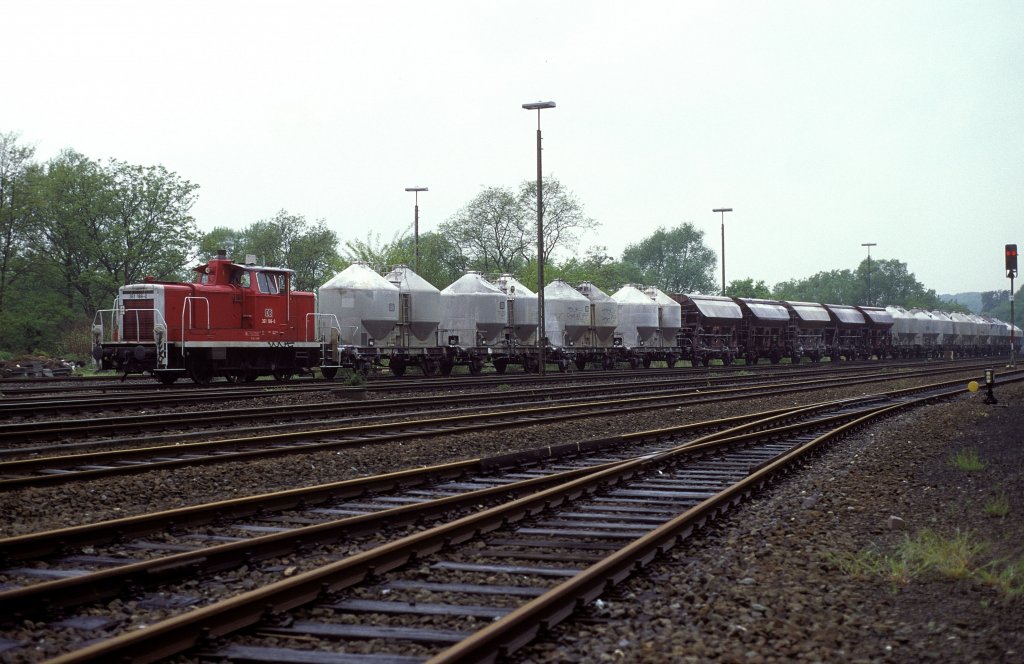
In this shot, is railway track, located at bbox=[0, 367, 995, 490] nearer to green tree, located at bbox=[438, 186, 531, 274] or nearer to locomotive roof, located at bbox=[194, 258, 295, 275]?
locomotive roof, located at bbox=[194, 258, 295, 275]

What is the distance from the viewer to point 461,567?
6262 millimetres

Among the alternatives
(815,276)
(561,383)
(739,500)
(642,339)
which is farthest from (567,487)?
(815,276)

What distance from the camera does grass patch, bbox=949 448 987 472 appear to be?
11.3 meters

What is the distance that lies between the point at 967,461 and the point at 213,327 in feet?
59.0

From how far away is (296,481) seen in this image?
10.2 metres

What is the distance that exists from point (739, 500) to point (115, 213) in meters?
56.5

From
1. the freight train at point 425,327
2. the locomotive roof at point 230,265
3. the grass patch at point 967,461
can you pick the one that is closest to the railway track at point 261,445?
the grass patch at point 967,461

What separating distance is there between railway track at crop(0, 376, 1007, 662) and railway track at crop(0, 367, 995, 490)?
8.54 ft

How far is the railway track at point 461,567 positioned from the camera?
4625 millimetres

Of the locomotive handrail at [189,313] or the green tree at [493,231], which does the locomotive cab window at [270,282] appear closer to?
the locomotive handrail at [189,313]

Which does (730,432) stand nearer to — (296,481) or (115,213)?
(296,481)

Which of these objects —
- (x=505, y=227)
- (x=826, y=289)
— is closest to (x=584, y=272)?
(x=505, y=227)

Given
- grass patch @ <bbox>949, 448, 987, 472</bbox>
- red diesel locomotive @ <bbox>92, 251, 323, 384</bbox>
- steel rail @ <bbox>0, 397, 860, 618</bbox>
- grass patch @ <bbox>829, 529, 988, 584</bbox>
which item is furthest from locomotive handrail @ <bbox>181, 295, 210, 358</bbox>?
grass patch @ <bbox>829, 529, 988, 584</bbox>

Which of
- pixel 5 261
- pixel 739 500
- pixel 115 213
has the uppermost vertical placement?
pixel 115 213
